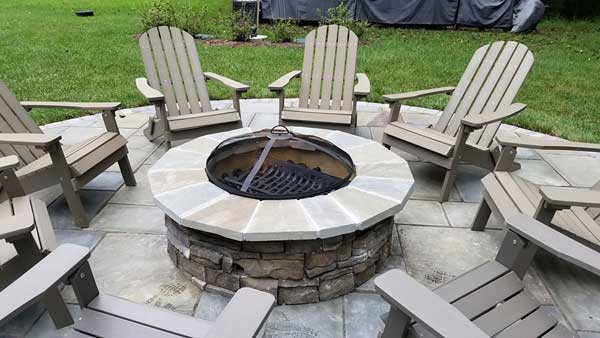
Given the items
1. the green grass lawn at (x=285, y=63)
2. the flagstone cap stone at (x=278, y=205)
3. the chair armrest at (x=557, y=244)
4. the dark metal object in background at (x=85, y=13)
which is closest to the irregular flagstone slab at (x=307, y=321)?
the flagstone cap stone at (x=278, y=205)

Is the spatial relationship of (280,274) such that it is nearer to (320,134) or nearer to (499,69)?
(320,134)

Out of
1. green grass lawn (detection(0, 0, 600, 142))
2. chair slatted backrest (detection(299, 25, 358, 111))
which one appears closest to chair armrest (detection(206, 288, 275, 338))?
chair slatted backrest (detection(299, 25, 358, 111))

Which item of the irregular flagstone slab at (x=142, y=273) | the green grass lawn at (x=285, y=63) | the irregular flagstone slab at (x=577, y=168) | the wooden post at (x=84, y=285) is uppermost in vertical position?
the wooden post at (x=84, y=285)

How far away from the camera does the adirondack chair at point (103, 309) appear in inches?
41.4

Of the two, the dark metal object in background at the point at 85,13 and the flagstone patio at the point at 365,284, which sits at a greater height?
the dark metal object in background at the point at 85,13

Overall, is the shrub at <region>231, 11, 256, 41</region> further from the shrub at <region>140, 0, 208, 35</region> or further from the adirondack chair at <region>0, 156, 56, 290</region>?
the adirondack chair at <region>0, 156, 56, 290</region>

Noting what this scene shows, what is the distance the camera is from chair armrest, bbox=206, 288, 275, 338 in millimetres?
1022

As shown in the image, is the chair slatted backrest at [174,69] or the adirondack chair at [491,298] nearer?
the adirondack chair at [491,298]

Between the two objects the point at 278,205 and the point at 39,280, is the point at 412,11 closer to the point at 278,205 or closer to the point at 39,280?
the point at 278,205

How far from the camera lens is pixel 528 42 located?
8.30 m

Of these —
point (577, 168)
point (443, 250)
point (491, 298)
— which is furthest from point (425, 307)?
point (577, 168)

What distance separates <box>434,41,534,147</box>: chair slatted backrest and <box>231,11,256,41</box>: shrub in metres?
5.35

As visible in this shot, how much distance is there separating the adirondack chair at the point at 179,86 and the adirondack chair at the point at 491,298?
227 cm

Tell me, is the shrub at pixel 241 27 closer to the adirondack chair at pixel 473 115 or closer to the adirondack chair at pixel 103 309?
the adirondack chair at pixel 473 115
